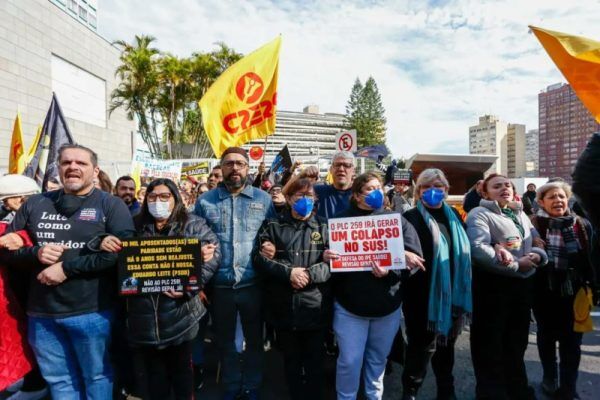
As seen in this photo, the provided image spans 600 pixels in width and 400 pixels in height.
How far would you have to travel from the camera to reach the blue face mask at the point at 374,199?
2.97 meters

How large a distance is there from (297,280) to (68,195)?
1.83 metres

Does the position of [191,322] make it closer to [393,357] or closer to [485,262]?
[393,357]

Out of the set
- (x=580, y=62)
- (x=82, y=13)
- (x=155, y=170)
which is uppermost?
(x=82, y=13)

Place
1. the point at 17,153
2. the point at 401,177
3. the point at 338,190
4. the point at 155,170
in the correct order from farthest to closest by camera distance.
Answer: the point at 155,170, the point at 401,177, the point at 17,153, the point at 338,190

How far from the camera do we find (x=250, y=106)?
508 centimetres

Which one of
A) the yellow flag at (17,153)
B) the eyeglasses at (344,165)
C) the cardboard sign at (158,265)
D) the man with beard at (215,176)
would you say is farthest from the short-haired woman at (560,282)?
the yellow flag at (17,153)

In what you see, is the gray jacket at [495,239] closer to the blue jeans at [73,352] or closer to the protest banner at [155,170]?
the blue jeans at [73,352]

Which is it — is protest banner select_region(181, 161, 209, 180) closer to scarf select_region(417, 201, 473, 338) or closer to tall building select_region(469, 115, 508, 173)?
scarf select_region(417, 201, 473, 338)

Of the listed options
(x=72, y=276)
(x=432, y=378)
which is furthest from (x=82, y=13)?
(x=432, y=378)

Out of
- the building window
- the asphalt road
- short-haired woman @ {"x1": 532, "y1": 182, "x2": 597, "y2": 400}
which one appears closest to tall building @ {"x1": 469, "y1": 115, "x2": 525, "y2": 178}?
the building window

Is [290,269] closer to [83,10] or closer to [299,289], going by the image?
[299,289]

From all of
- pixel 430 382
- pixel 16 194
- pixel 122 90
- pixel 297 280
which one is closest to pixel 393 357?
pixel 430 382

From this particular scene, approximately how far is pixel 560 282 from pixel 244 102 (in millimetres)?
4203

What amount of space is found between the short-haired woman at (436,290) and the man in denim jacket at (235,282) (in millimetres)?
1355
